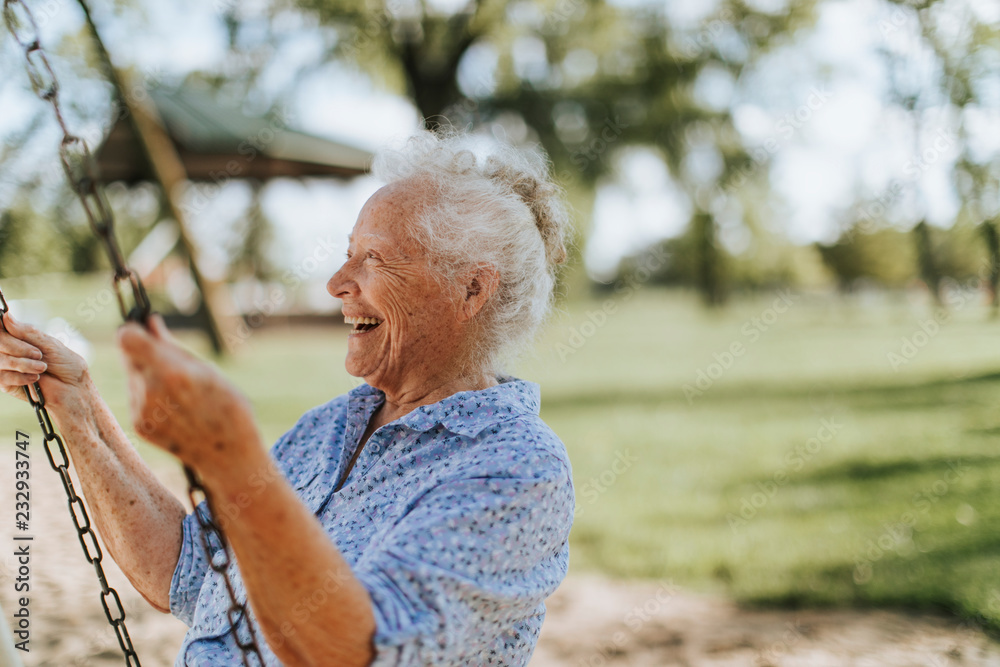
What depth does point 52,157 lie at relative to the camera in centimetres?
741

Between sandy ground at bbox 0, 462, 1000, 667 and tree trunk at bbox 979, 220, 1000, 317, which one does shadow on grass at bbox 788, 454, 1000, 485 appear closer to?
tree trunk at bbox 979, 220, 1000, 317

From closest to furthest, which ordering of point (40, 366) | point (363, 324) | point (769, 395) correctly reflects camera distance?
point (40, 366) → point (363, 324) → point (769, 395)

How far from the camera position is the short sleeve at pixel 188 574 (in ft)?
5.98

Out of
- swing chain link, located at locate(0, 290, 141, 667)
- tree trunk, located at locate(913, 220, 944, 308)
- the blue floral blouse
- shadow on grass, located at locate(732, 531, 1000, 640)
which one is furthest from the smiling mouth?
tree trunk, located at locate(913, 220, 944, 308)

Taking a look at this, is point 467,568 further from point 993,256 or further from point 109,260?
point 993,256

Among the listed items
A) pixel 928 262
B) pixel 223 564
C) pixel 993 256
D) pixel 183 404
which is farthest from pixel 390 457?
pixel 928 262

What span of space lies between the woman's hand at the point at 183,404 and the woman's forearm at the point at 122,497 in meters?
0.92

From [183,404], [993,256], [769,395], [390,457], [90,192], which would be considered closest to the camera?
[183,404]

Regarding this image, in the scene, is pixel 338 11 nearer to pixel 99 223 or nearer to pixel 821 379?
pixel 821 379

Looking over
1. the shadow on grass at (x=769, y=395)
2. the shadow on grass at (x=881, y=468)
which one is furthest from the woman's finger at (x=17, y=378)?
the shadow on grass at (x=769, y=395)

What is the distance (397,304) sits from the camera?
178cm

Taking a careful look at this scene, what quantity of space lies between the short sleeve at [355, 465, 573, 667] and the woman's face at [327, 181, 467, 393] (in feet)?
1.55
